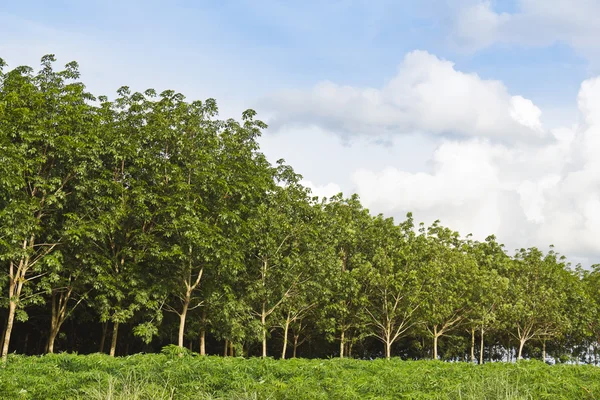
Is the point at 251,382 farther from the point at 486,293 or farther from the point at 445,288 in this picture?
the point at 486,293

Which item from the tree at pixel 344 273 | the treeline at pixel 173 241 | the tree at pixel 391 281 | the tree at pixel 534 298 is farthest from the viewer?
the tree at pixel 534 298

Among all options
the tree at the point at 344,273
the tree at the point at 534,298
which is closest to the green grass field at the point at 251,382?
the tree at the point at 344,273

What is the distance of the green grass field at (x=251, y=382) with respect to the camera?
11.1 m

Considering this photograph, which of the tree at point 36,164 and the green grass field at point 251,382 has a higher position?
the tree at point 36,164

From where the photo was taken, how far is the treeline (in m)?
24.7

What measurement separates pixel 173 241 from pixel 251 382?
16.9 metres

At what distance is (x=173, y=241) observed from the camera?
92.2 ft

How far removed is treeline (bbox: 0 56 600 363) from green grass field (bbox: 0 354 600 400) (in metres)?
8.35

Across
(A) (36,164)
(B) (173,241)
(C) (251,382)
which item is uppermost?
(A) (36,164)

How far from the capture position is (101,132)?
1068 inches

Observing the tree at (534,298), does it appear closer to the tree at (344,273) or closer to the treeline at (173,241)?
the treeline at (173,241)

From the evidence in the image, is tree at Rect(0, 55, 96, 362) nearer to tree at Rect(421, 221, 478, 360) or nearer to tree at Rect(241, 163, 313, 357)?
tree at Rect(241, 163, 313, 357)

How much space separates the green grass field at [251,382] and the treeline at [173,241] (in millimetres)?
8354

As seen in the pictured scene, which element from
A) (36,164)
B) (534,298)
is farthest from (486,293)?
(36,164)
